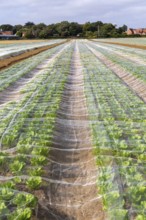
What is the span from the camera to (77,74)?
816 inches

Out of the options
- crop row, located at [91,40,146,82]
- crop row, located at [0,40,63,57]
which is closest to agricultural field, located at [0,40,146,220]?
crop row, located at [91,40,146,82]

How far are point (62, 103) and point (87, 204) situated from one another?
7195 mm

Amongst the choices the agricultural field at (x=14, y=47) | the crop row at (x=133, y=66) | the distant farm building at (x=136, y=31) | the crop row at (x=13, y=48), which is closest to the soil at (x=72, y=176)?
the crop row at (x=133, y=66)

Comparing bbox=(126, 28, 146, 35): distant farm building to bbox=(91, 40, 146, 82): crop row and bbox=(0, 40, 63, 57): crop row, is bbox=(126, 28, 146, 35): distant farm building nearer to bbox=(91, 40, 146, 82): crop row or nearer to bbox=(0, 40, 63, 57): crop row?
bbox=(0, 40, 63, 57): crop row

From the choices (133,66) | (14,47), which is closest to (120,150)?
(133,66)

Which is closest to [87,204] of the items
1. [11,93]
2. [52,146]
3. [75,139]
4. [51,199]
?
[51,199]

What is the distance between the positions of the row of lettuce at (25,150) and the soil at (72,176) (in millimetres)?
219

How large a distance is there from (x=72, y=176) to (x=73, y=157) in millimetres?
993

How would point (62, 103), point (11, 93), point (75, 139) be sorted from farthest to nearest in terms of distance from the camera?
point (11, 93) < point (62, 103) < point (75, 139)

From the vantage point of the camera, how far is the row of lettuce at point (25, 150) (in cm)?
531

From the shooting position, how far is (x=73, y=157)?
300 inches

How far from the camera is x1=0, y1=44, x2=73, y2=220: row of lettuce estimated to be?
17.4 ft

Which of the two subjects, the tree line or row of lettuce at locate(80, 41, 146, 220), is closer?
row of lettuce at locate(80, 41, 146, 220)

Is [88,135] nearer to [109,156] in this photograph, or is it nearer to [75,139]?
[75,139]
